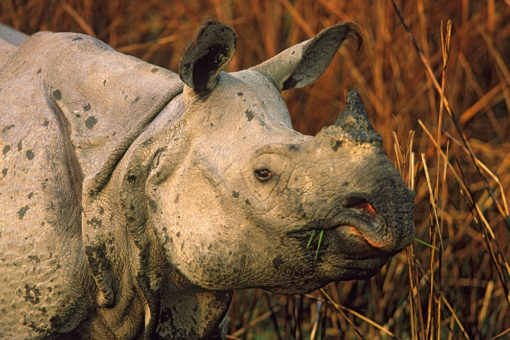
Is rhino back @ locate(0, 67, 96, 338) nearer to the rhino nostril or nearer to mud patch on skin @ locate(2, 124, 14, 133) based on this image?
mud patch on skin @ locate(2, 124, 14, 133)

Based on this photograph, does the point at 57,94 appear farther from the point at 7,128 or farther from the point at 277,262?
the point at 277,262

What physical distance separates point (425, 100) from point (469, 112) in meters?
0.23

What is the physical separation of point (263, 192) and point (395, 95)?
196 cm

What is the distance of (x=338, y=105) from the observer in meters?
3.51

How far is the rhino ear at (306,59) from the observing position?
1.96 metres

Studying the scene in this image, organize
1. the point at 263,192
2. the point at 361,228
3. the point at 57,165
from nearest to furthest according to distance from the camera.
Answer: the point at 361,228, the point at 263,192, the point at 57,165

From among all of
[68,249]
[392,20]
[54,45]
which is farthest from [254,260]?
[392,20]

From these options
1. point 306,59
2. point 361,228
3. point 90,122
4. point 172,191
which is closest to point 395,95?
point 306,59

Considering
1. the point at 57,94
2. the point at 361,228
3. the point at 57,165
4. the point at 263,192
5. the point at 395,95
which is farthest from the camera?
the point at 395,95

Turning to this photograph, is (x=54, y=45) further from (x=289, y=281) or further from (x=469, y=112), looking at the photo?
(x=469, y=112)

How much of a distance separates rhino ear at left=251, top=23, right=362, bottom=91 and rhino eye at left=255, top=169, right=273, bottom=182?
382mm

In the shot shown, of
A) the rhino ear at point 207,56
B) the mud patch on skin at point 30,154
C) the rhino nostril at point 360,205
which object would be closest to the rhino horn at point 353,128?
the rhino nostril at point 360,205

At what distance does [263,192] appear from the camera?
1626 mm

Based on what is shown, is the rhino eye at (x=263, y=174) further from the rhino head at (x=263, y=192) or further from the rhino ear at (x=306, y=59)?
the rhino ear at (x=306, y=59)
